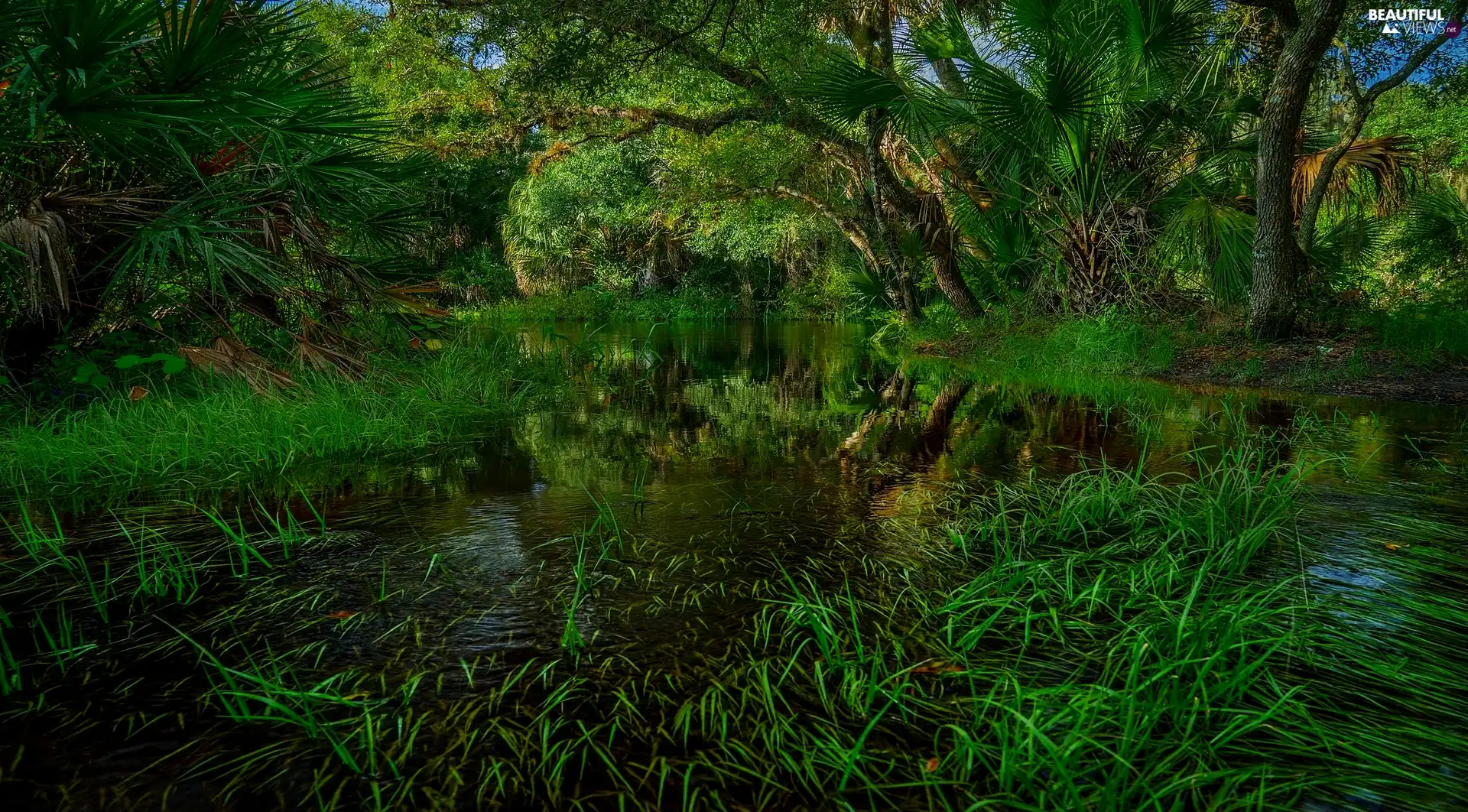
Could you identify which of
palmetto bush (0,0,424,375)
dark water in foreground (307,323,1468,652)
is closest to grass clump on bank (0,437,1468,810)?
dark water in foreground (307,323,1468,652)

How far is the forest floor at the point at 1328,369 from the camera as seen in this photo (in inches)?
247

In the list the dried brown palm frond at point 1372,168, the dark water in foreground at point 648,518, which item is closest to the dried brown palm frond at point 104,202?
the dark water in foreground at point 648,518

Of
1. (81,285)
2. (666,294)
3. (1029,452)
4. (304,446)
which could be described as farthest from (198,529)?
(666,294)

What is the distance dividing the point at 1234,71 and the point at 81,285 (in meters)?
11.2

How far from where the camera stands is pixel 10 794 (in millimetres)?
1444

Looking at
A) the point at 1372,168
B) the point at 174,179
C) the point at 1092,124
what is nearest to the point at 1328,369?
the point at 1092,124

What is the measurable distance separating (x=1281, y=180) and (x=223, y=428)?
8.88m

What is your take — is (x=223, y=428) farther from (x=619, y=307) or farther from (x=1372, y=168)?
(x=619, y=307)

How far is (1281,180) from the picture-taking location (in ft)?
24.7

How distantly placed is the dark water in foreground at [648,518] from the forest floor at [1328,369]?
465mm

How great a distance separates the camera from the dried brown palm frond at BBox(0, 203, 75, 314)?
391 centimetres

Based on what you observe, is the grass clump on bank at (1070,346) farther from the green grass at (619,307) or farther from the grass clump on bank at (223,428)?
the green grass at (619,307)

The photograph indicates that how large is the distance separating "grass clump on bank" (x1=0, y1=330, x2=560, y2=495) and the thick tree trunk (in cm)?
727

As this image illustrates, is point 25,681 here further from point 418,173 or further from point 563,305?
point 563,305
